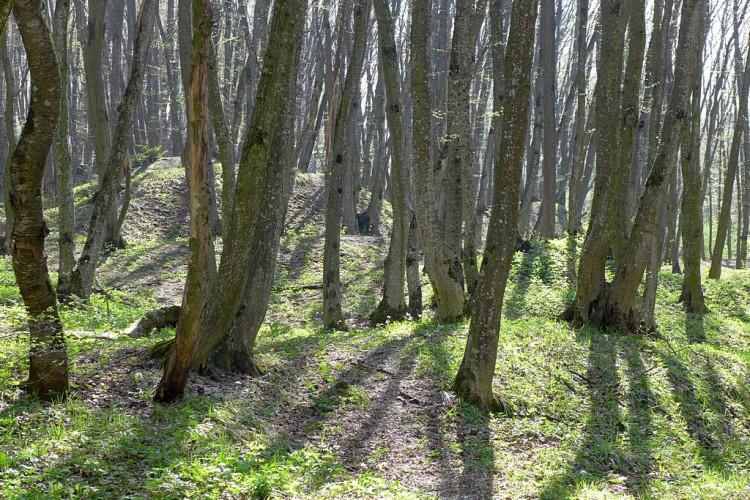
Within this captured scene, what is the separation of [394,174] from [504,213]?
4.76 m

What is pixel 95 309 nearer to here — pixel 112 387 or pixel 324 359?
pixel 324 359

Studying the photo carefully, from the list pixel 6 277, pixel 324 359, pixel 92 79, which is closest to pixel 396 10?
pixel 92 79

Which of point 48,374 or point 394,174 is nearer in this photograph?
point 48,374

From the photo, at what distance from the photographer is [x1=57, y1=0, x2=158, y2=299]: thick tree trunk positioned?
10156 mm

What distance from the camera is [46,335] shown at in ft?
16.9

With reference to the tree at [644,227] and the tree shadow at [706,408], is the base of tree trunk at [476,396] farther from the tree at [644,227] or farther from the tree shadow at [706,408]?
the tree at [644,227]

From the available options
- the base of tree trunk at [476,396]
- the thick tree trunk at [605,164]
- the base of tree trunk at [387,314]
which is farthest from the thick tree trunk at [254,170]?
the thick tree trunk at [605,164]

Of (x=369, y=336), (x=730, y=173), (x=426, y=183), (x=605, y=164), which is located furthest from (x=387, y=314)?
(x=730, y=173)

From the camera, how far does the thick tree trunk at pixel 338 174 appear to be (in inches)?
437

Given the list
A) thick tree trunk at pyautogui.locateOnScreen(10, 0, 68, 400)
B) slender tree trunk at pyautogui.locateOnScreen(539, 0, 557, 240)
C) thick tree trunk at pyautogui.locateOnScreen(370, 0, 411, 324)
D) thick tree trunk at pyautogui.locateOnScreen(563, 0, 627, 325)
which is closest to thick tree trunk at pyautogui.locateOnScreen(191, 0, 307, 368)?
thick tree trunk at pyautogui.locateOnScreen(10, 0, 68, 400)

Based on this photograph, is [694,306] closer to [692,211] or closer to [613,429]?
[692,211]

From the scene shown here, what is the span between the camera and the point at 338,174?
11305 millimetres

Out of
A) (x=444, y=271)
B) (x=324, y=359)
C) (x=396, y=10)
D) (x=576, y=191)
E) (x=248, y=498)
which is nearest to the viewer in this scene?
(x=248, y=498)

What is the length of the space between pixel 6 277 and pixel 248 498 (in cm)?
1007
